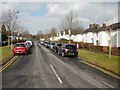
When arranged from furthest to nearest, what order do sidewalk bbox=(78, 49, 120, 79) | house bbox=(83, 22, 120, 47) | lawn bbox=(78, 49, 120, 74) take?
1. house bbox=(83, 22, 120, 47)
2. lawn bbox=(78, 49, 120, 74)
3. sidewalk bbox=(78, 49, 120, 79)

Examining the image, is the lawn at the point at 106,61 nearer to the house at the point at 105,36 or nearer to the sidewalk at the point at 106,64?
the sidewalk at the point at 106,64

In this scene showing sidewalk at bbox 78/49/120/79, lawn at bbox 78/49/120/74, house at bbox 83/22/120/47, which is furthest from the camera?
house at bbox 83/22/120/47

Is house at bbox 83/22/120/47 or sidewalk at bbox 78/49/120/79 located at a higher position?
house at bbox 83/22/120/47

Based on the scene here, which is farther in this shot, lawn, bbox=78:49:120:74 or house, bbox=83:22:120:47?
house, bbox=83:22:120:47

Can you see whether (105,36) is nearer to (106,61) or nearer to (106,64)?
(106,61)

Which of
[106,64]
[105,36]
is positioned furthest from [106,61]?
[105,36]

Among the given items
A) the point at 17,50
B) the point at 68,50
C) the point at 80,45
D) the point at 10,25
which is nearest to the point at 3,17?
the point at 10,25

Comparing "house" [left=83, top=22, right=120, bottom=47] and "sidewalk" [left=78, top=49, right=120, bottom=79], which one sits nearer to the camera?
"sidewalk" [left=78, top=49, right=120, bottom=79]

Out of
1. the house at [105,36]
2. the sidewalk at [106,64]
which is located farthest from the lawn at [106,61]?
the house at [105,36]

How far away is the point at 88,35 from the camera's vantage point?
7688 centimetres

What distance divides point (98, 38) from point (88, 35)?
497 inches

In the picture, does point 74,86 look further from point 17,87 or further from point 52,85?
point 17,87

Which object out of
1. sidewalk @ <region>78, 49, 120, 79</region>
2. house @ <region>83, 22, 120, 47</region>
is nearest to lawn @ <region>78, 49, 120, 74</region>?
sidewalk @ <region>78, 49, 120, 79</region>

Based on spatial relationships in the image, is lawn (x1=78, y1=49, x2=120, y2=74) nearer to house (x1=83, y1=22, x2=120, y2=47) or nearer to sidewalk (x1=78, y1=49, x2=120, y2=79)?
sidewalk (x1=78, y1=49, x2=120, y2=79)
